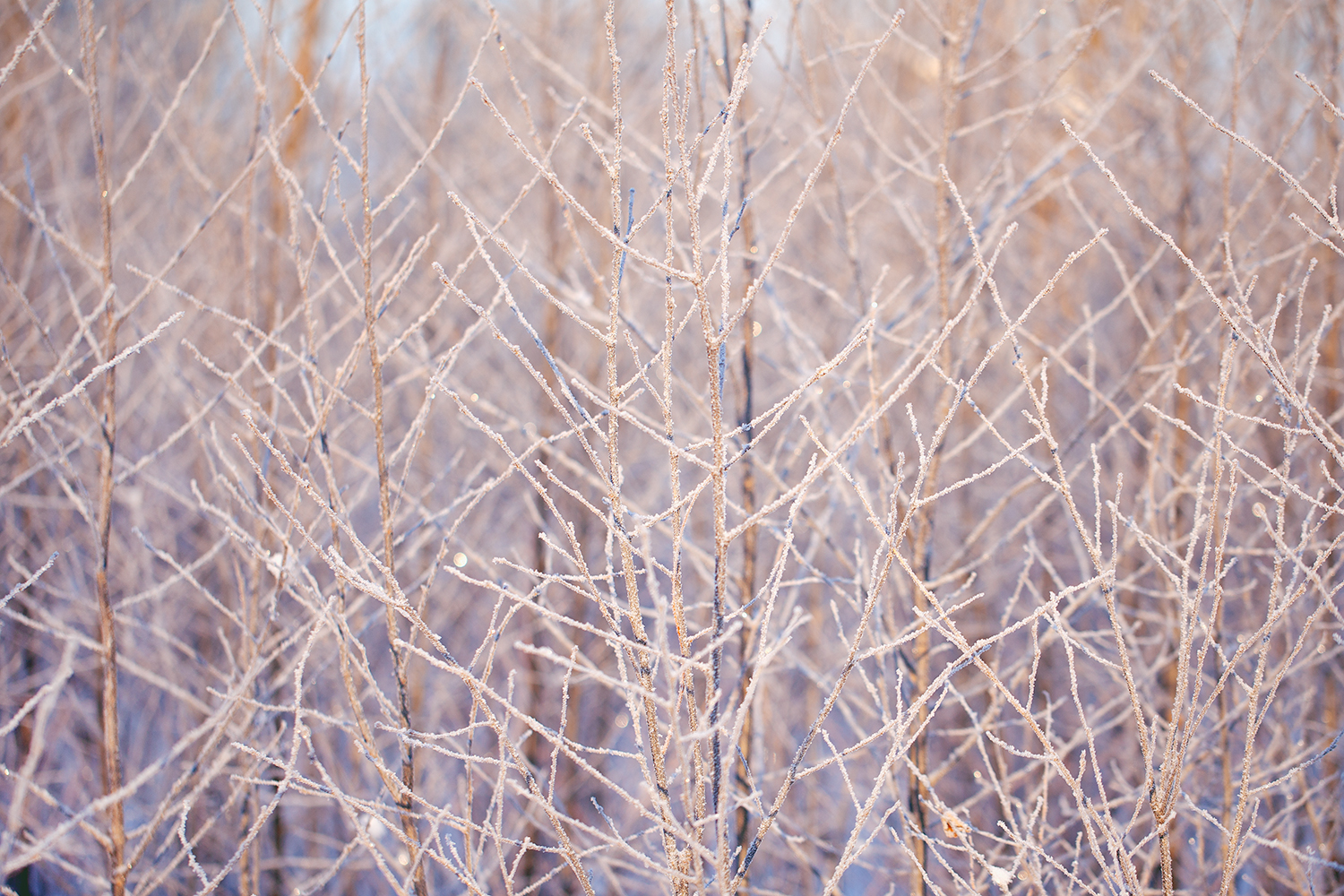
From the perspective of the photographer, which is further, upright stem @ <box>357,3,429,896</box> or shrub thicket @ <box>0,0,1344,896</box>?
shrub thicket @ <box>0,0,1344,896</box>

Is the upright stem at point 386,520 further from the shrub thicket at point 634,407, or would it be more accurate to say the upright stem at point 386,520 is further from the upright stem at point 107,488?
the upright stem at point 107,488

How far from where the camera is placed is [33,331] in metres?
3.80

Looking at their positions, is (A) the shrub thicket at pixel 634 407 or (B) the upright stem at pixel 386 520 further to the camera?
(A) the shrub thicket at pixel 634 407

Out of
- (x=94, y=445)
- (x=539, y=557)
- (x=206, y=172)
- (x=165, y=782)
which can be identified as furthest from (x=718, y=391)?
(x=165, y=782)

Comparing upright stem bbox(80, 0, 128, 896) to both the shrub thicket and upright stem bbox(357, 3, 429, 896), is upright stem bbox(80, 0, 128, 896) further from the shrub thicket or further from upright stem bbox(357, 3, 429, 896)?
upright stem bbox(357, 3, 429, 896)

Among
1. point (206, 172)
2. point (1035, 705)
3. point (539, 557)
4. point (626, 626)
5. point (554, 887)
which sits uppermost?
point (206, 172)

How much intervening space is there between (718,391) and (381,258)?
4579 millimetres

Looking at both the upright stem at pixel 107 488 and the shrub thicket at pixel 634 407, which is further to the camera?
the shrub thicket at pixel 634 407

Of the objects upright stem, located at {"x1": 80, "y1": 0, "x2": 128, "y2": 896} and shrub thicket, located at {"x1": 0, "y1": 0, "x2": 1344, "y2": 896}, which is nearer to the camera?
upright stem, located at {"x1": 80, "y1": 0, "x2": 128, "y2": 896}

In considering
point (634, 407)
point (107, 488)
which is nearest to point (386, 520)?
point (107, 488)

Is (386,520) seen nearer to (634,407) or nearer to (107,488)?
(107,488)

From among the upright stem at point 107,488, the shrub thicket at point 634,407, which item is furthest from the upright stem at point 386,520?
the upright stem at point 107,488

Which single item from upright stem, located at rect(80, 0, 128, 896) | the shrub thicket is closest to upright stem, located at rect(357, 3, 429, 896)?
the shrub thicket

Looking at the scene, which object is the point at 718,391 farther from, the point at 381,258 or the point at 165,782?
the point at 165,782
